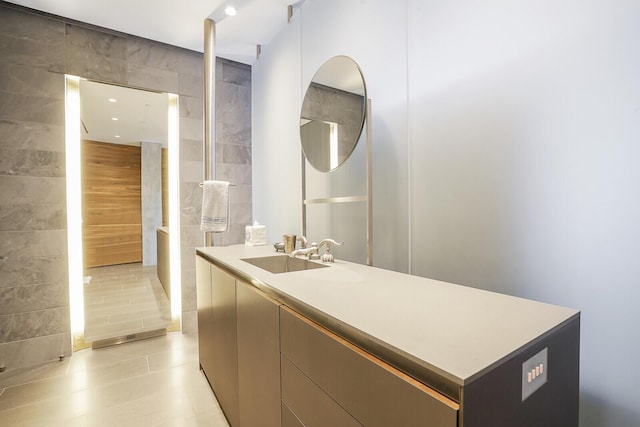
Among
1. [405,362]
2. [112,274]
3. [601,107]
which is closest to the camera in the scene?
[405,362]

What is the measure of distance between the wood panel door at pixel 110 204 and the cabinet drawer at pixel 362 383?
2707 mm

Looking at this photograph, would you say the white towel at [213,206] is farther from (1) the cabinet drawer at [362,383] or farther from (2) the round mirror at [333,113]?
(1) the cabinet drawer at [362,383]

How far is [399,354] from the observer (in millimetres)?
576

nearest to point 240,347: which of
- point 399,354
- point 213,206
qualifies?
point 399,354

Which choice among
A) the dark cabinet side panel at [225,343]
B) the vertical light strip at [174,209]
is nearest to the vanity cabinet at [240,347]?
the dark cabinet side panel at [225,343]

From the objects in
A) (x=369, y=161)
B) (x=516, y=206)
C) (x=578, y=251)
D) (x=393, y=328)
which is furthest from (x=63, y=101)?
(x=578, y=251)

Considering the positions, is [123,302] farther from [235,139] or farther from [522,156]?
[522,156]

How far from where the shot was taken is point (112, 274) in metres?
2.95

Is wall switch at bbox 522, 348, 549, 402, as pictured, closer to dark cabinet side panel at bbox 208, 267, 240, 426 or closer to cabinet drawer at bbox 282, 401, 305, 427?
cabinet drawer at bbox 282, 401, 305, 427

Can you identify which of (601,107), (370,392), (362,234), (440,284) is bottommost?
(370,392)

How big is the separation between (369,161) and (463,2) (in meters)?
0.76

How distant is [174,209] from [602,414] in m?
3.20

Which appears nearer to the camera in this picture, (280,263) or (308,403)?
(308,403)

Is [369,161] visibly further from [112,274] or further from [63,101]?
[112,274]
